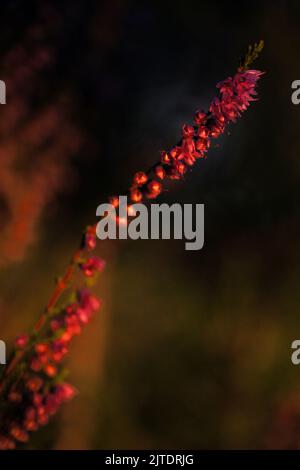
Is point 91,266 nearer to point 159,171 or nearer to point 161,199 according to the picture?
point 159,171

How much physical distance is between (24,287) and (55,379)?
104 centimetres

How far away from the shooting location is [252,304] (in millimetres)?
1853

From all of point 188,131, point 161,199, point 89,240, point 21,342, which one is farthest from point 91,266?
point 161,199

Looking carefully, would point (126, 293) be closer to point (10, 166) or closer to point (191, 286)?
point (191, 286)

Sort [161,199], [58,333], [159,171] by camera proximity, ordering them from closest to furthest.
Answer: [58,333]
[159,171]
[161,199]

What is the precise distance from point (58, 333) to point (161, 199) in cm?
120

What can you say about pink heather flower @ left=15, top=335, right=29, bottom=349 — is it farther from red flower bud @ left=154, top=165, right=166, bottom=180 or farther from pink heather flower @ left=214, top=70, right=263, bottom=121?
pink heather flower @ left=214, top=70, right=263, bottom=121

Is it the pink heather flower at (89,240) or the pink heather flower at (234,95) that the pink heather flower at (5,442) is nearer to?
the pink heather flower at (89,240)

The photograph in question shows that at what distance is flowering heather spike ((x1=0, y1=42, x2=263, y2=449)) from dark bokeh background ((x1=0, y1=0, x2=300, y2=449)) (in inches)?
34.2

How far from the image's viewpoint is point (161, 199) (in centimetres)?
179

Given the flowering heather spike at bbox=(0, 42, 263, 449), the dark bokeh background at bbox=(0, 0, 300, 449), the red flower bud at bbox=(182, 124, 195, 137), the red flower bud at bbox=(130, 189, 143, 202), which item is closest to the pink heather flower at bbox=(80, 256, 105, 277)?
the flowering heather spike at bbox=(0, 42, 263, 449)

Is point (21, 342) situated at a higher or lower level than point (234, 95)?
lower

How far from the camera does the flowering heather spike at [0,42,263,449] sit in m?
0.64
